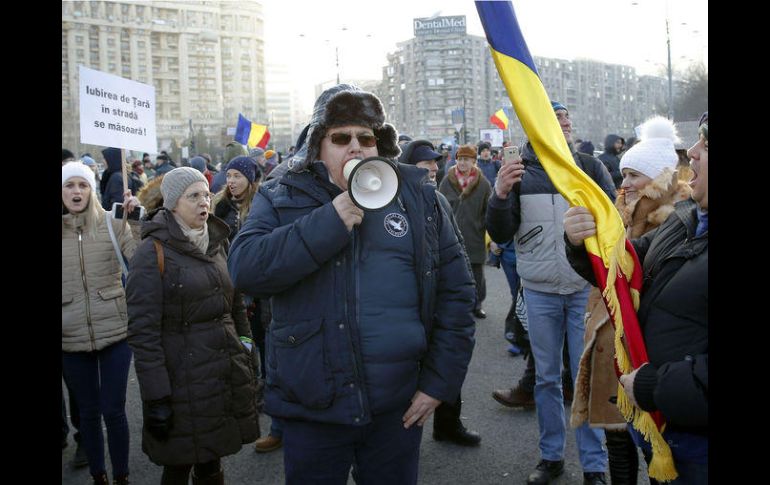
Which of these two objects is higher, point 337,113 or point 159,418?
point 337,113

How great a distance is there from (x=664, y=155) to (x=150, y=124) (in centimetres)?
386

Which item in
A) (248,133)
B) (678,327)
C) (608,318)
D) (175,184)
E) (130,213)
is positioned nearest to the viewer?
(678,327)

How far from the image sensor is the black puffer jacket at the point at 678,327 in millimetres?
1857

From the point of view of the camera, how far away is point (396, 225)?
2.45 metres

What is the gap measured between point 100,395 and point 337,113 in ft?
8.34

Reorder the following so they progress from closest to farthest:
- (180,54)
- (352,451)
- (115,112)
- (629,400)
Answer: (629,400)
(352,451)
(115,112)
(180,54)

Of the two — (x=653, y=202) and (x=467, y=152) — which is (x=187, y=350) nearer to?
(x=653, y=202)

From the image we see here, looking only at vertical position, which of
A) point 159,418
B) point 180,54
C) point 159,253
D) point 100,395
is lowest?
point 100,395

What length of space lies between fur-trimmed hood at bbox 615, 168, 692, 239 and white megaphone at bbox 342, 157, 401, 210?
5.31ft

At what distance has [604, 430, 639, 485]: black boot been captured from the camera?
126 inches

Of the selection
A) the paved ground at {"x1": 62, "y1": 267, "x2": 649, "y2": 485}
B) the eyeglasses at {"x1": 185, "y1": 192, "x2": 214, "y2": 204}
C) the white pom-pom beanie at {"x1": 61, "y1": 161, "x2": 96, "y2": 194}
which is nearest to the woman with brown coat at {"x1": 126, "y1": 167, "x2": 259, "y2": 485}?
the eyeglasses at {"x1": 185, "y1": 192, "x2": 214, "y2": 204}

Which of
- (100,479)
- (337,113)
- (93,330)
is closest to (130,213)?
(93,330)

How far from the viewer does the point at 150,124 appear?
5191mm

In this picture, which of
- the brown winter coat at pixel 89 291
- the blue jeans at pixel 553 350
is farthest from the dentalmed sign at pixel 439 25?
the brown winter coat at pixel 89 291
